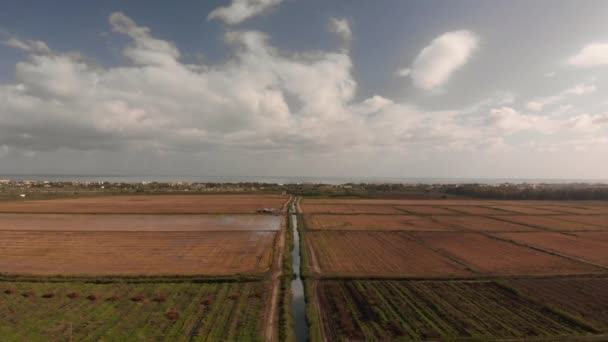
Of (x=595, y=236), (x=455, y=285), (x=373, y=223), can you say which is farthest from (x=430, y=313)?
(x=595, y=236)

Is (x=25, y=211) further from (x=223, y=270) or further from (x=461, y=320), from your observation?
(x=461, y=320)

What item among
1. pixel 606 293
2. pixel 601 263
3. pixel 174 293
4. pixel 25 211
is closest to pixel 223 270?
pixel 174 293

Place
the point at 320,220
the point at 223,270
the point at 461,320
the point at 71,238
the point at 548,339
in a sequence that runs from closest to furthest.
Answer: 1. the point at 548,339
2. the point at 461,320
3. the point at 223,270
4. the point at 71,238
5. the point at 320,220

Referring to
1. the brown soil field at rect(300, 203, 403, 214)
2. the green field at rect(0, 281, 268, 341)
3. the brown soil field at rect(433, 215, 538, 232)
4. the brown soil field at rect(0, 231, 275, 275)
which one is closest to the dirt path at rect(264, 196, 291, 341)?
the green field at rect(0, 281, 268, 341)

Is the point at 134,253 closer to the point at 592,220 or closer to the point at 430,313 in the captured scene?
the point at 430,313

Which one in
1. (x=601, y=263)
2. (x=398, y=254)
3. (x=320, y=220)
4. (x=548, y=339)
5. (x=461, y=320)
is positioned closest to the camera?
(x=548, y=339)

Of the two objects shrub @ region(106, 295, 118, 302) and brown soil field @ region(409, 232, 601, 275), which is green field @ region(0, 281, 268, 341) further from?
brown soil field @ region(409, 232, 601, 275)

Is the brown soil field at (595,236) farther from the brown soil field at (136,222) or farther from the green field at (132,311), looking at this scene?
the green field at (132,311)

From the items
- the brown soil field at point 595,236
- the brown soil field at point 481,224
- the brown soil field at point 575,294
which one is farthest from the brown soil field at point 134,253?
the brown soil field at point 595,236
